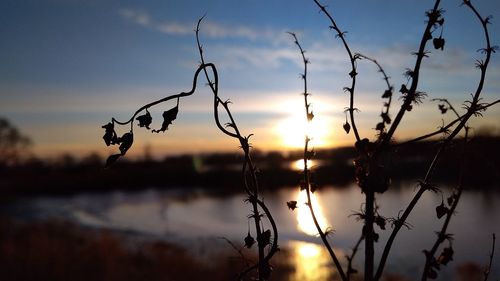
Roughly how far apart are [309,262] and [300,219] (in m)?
11.0

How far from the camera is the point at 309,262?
17656mm

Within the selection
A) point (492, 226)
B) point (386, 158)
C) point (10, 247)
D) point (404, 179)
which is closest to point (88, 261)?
point (10, 247)

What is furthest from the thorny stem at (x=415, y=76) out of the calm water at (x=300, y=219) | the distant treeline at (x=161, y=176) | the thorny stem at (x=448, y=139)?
the distant treeline at (x=161, y=176)

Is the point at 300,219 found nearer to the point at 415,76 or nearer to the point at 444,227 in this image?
the point at 444,227

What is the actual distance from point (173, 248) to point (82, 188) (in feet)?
112

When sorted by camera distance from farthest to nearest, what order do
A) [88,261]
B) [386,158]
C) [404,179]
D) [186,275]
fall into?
[404,179], [88,261], [186,275], [386,158]

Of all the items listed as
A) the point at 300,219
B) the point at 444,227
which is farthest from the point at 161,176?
the point at 444,227

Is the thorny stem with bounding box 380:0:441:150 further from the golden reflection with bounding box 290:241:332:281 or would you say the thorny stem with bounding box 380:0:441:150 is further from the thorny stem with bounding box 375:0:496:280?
the golden reflection with bounding box 290:241:332:281

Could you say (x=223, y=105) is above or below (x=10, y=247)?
above

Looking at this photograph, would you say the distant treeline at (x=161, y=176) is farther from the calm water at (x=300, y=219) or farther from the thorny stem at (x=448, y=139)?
the thorny stem at (x=448, y=139)

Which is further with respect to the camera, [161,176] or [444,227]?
[161,176]

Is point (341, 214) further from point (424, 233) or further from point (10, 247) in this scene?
point (10, 247)

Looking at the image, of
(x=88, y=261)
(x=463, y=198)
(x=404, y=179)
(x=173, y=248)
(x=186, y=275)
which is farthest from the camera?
(x=404, y=179)

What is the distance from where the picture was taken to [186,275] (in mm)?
15562
